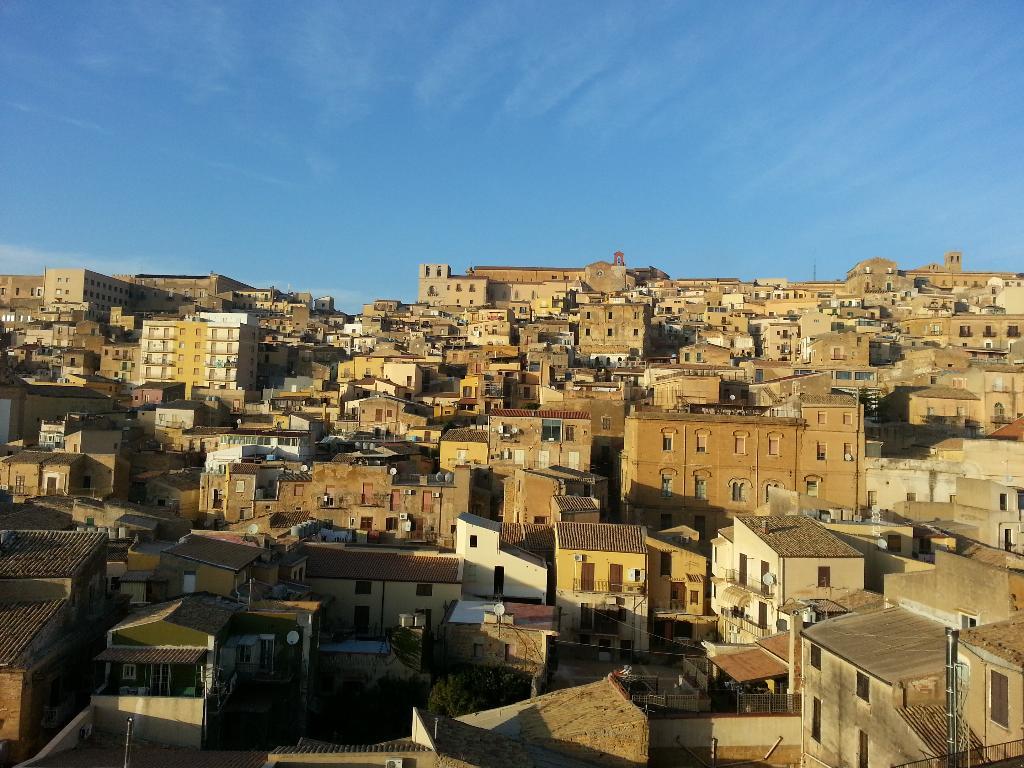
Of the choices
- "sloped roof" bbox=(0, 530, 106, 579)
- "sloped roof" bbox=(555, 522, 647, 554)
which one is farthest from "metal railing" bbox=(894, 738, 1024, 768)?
"sloped roof" bbox=(0, 530, 106, 579)

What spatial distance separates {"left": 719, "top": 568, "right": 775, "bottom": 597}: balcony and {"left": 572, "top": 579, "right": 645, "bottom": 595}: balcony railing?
8.63 ft

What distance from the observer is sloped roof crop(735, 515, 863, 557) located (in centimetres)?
2384

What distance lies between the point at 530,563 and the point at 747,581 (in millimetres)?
6488

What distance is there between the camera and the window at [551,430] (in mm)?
36656

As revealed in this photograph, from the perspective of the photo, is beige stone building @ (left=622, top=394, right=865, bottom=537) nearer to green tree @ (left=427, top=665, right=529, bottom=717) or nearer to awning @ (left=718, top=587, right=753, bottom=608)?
awning @ (left=718, top=587, right=753, bottom=608)

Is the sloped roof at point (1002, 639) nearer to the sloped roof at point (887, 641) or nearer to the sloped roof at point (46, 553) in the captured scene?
the sloped roof at point (887, 641)

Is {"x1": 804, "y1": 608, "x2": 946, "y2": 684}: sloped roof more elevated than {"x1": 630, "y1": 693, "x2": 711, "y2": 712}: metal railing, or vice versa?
{"x1": 804, "y1": 608, "x2": 946, "y2": 684}: sloped roof

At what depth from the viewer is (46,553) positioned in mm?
18656

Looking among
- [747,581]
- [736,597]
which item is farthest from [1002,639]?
[736,597]

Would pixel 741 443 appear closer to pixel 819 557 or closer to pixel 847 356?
pixel 819 557

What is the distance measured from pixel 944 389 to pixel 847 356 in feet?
35.5

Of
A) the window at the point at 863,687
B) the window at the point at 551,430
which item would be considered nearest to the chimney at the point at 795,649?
the window at the point at 863,687

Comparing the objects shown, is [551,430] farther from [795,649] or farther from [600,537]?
[795,649]

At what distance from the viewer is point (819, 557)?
931 inches
